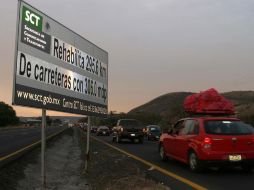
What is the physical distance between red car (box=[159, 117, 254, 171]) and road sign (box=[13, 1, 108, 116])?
3159 millimetres

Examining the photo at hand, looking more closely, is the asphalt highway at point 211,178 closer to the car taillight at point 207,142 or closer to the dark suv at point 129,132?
the car taillight at point 207,142

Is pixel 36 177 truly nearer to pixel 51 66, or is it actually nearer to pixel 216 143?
pixel 216 143

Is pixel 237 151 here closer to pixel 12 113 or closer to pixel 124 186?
pixel 124 186

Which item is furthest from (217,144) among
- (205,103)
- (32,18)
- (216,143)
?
(205,103)

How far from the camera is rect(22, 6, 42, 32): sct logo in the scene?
9281 mm

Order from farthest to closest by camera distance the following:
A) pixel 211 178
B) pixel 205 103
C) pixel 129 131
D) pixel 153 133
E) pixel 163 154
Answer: pixel 153 133 → pixel 129 131 → pixel 205 103 → pixel 163 154 → pixel 211 178

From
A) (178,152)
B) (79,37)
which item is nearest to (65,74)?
(79,37)

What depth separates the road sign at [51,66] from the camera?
9.26m

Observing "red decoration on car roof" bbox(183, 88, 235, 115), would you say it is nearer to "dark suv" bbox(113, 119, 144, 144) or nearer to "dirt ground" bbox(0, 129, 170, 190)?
"dirt ground" bbox(0, 129, 170, 190)

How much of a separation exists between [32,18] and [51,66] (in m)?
1.34

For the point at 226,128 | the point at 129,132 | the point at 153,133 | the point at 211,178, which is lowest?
the point at 211,178

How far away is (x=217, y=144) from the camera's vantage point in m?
14.7

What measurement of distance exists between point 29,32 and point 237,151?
7.66 metres

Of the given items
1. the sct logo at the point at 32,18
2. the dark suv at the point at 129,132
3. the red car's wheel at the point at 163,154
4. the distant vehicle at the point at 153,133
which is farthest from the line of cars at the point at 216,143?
the distant vehicle at the point at 153,133
